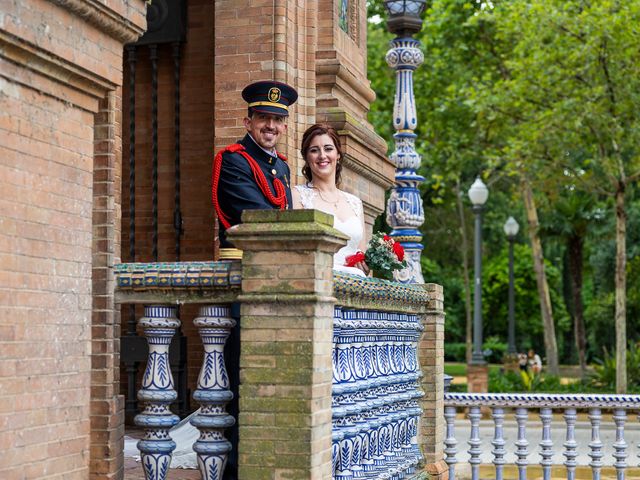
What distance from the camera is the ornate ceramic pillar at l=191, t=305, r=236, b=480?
6.56 meters

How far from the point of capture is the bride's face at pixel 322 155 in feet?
26.6

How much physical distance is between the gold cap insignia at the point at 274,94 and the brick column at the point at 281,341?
4.23 feet

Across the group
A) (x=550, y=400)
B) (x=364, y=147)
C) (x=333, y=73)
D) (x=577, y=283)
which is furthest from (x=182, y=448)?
(x=577, y=283)

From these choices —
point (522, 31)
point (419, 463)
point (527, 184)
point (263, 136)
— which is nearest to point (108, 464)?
point (263, 136)

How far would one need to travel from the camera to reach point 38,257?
5.93 meters

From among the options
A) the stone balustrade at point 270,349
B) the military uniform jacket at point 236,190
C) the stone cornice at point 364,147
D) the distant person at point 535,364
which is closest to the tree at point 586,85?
the distant person at point 535,364

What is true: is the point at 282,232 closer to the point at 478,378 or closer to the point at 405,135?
the point at 405,135

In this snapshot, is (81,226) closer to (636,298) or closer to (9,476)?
(9,476)

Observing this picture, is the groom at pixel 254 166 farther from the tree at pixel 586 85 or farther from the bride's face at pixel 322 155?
the tree at pixel 586 85

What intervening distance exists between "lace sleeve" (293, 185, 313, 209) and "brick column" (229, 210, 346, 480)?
180cm

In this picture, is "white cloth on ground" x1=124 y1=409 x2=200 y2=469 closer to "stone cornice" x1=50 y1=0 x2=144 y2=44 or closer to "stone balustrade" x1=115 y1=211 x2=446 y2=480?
"stone balustrade" x1=115 y1=211 x2=446 y2=480

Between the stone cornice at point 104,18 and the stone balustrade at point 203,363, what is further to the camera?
the stone balustrade at point 203,363

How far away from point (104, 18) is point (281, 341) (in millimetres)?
1978

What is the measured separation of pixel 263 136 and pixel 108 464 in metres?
2.19
